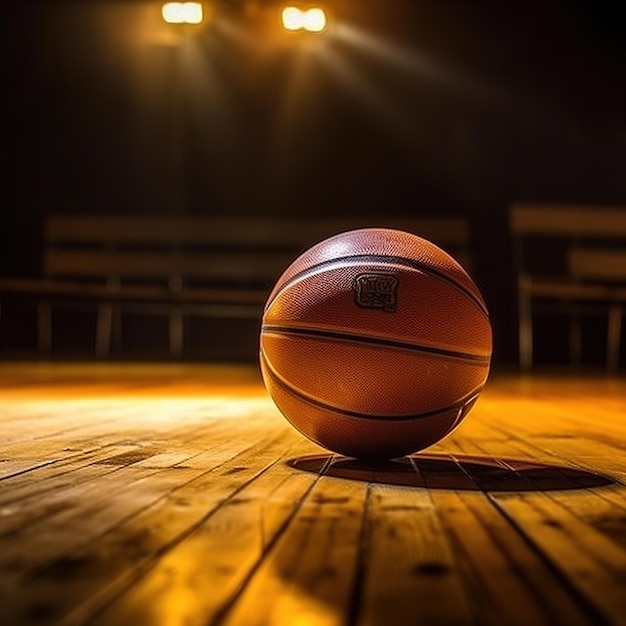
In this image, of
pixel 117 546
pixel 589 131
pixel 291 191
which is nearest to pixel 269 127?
pixel 291 191

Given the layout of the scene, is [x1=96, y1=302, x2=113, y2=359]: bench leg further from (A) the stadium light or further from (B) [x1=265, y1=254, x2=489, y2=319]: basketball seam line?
(B) [x1=265, y1=254, x2=489, y2=319]: basketball seam line

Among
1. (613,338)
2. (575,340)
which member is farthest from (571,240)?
(613,338)

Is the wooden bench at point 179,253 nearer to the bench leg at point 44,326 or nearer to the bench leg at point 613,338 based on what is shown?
the bench leg at point 44,326

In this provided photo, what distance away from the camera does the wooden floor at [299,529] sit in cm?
77

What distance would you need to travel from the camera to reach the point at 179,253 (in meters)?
6.73

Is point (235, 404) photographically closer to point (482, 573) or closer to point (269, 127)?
point (482, 573)

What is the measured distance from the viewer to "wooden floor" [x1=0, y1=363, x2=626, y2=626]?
2.53ft

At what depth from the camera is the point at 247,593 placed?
2.64 ft

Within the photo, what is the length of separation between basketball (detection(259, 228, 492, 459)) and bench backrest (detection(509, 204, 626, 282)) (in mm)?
4654

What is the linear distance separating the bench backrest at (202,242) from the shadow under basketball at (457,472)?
4666 mm

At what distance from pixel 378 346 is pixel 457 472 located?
0.73 feet

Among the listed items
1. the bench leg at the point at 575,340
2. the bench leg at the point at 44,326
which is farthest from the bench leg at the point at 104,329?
the bench leg at the point at 575,340

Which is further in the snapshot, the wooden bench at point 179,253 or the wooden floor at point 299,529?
the wooden bench at point 179,253

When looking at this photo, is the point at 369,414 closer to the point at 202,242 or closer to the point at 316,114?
the point at 202,242
